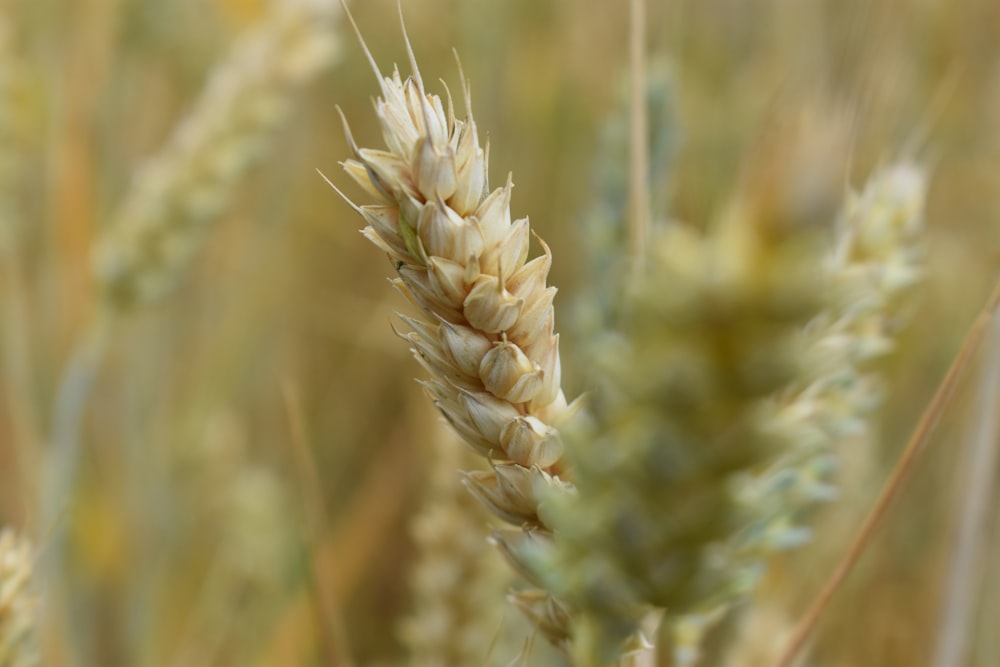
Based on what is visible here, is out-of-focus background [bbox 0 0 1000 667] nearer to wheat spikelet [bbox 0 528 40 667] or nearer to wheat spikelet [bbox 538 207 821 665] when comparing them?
wheat spikelet [bbox 0 528 40 667]

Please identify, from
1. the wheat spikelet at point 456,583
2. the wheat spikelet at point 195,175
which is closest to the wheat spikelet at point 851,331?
the wheat spikelet at point 456,583

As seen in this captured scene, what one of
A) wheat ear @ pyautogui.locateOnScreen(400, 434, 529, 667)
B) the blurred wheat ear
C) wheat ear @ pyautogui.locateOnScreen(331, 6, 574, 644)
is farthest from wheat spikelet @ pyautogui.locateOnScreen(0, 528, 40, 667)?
the blurred wheat ear

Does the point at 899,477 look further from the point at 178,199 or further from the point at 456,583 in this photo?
the point at 178,199

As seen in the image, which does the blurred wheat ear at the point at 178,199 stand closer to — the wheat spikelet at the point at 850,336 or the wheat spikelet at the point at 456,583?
the wheat spikelet at the point at 456,583

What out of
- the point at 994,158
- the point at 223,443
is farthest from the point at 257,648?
the point at 994,158

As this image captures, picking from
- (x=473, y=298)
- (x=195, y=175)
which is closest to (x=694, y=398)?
(x=473, y=298)
